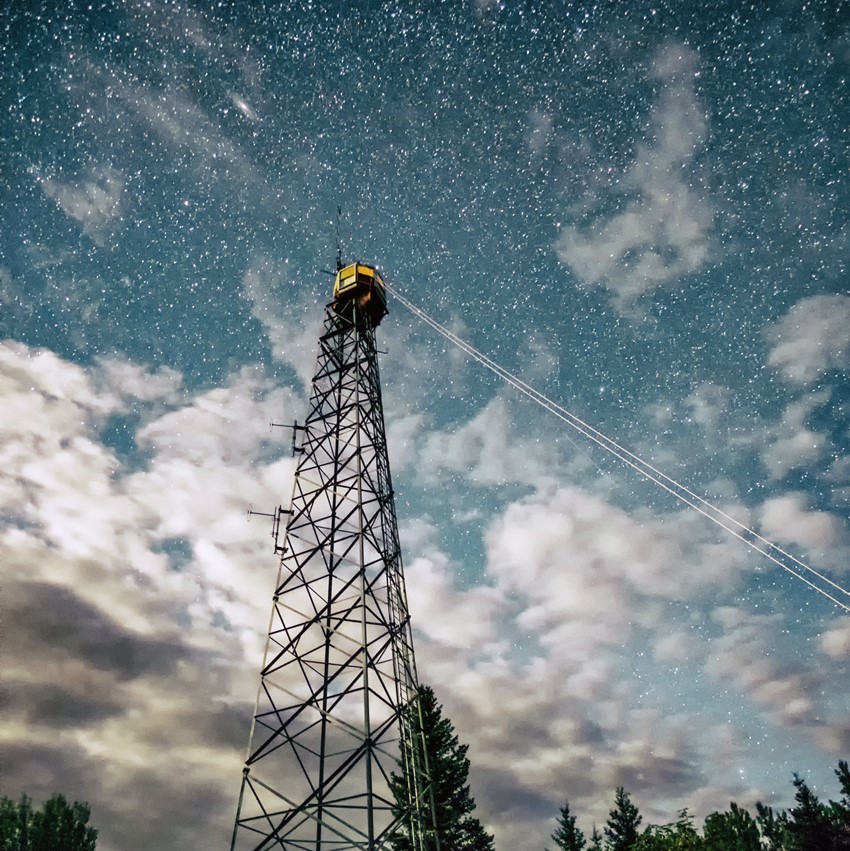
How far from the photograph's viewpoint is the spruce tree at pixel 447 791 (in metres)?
22.2

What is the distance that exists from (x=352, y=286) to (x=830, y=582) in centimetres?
1459

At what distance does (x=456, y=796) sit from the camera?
2352 centimetres

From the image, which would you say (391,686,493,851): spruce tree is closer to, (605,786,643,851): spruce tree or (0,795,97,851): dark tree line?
(605,786,643,851): spruce tree

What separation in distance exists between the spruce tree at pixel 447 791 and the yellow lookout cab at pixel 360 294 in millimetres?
16169

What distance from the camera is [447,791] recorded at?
23.3m

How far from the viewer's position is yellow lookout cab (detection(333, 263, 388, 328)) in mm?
17812

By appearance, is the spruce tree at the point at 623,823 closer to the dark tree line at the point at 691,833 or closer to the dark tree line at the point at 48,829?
the dark tree line at the point at 691,833

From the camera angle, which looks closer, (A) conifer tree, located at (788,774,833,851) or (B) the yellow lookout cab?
(B) the yellow lookout cab

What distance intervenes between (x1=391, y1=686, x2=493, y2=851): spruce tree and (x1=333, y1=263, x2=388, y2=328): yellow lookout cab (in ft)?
53.0

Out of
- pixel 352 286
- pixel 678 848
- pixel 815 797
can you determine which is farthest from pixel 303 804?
pixel 815 797

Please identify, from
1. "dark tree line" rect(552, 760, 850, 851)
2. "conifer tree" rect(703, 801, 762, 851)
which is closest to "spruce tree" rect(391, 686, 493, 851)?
"dark tree line" rect(552, 760, 850, 851)

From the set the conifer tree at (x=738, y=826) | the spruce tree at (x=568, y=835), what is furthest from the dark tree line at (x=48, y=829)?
the conifer tree at (x=738, y=826)

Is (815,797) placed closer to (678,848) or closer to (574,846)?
(574,846)

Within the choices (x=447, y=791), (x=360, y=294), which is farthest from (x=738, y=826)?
(x=360, y=294)
